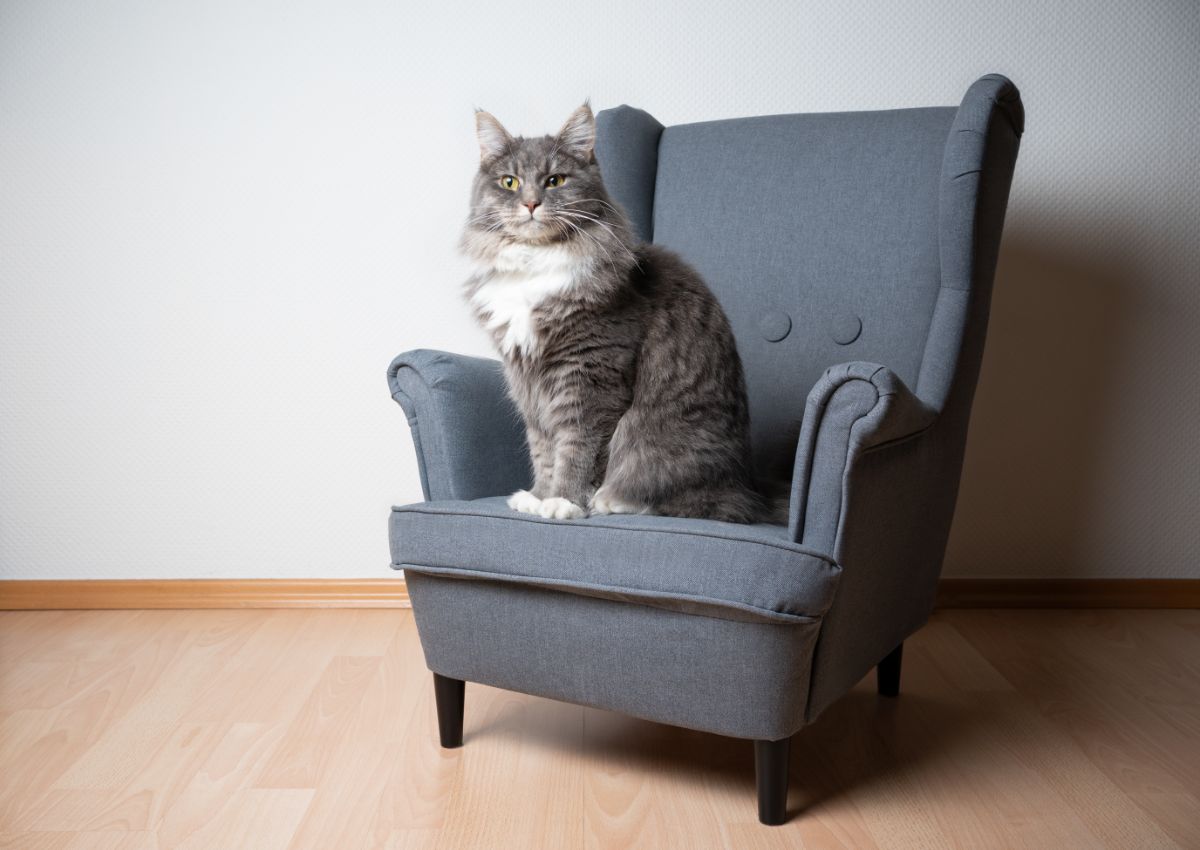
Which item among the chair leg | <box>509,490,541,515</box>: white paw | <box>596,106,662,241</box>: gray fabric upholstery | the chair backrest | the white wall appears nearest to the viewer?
the chair leg

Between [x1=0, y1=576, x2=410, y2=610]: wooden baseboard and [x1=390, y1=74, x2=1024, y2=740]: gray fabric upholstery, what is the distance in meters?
0.92

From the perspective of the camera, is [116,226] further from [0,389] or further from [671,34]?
[671,34]

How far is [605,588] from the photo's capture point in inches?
50.3

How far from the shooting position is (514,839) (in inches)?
50.6

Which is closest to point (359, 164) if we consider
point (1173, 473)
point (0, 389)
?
point (0, 389)

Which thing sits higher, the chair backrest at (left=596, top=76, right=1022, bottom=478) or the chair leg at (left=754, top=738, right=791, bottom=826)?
the chair backrest at (left=596, top=76, right=1022, bottom=478)

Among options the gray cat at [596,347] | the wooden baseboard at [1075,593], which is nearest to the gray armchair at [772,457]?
the gray cat at [596,347]

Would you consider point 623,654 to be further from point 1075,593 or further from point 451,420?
point 1075,593

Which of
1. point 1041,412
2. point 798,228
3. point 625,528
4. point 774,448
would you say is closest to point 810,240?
point 798,228

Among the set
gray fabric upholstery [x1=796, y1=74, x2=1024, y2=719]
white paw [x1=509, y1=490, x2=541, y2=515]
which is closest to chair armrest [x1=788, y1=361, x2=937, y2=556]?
gray fabric upholstery [x1=796, y1=74, x2=1024, y2=719]

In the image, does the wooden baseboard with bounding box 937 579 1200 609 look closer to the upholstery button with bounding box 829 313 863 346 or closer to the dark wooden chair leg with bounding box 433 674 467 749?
the upholstery button with bounding box 829 313 863 346

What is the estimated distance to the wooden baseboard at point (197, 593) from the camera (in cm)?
243

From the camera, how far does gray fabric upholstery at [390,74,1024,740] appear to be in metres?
1.23

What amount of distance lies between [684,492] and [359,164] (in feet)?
4.63
